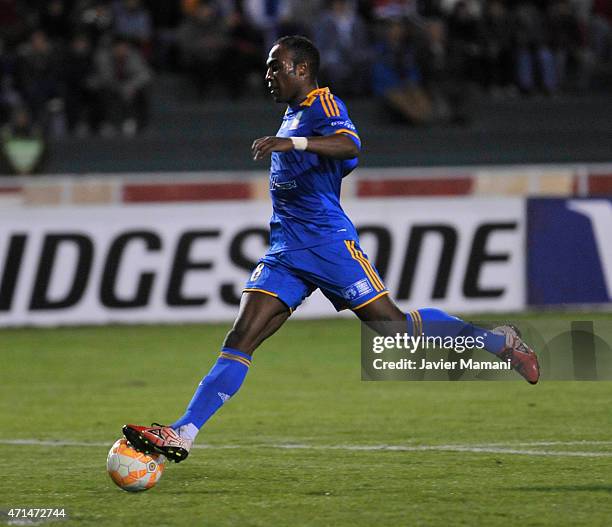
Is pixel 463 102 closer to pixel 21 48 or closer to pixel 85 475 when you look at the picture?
pixel 21 48

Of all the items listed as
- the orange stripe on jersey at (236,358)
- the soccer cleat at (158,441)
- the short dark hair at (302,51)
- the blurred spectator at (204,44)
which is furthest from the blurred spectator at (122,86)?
the soccer cleat at (158,441)

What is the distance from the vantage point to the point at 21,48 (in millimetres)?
18672

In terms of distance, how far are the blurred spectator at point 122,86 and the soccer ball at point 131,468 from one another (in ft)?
42.5

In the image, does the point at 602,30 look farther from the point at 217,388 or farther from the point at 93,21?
the point at 217,388

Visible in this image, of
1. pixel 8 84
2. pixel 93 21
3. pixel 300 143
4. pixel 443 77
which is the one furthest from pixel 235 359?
pixel 443 77

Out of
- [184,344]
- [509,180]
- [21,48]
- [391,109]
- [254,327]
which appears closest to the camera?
[254,327]

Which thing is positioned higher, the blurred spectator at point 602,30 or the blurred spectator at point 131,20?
the blurred spectator at point 131,20

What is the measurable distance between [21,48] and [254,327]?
1300 centimetres

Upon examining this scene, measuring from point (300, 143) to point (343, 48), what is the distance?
44.1ft

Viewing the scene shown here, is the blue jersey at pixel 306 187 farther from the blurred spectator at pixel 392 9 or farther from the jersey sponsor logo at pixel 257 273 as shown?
the blurred spectator at pixel 392 9

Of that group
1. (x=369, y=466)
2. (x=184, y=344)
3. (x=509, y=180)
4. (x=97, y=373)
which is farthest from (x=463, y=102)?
(x=369, y=466)

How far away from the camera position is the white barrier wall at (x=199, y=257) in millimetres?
14016

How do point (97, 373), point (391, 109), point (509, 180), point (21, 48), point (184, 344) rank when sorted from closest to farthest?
point (97, 373), point (184, 344), point (509, 180), point (21, 48), point (391, 109)

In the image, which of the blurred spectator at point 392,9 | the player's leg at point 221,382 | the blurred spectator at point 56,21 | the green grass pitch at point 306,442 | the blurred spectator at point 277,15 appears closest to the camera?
the green grass pitch at point 306,442
